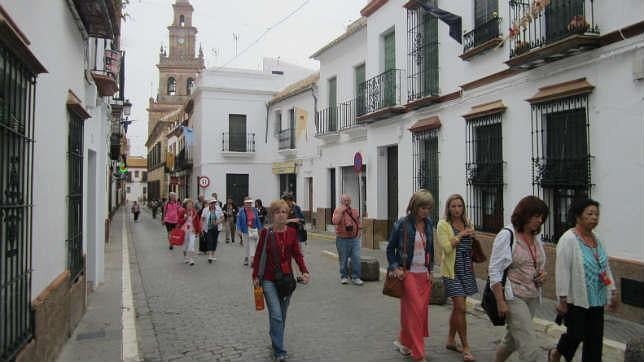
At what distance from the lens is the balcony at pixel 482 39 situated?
9.75 meters

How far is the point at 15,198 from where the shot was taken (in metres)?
4.10

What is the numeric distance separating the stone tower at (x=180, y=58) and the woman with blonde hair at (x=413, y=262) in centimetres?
6018

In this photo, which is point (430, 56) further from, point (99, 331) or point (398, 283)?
point (99, 331)

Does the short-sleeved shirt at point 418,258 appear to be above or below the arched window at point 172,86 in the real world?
below

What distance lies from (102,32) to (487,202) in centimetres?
712

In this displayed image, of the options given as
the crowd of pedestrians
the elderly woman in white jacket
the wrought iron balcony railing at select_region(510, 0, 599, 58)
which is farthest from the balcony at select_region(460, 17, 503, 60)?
the elderly woman in white jacket

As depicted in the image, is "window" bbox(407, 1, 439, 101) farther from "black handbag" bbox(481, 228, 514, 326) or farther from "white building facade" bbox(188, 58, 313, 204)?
"white building facade" bbox(188, 58, 313, 204)

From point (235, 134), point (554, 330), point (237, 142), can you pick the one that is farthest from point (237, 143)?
point (554, 330)

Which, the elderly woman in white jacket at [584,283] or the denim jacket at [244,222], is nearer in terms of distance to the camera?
the elderly woman in white jacket at [584,283]

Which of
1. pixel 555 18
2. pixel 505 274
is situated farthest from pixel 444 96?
pixel 505 274

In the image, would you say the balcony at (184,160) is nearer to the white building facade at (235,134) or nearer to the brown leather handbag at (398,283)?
the white building facade at (235,134)

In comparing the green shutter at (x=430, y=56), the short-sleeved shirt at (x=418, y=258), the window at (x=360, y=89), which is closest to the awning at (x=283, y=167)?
the window at (x=360, y=89)

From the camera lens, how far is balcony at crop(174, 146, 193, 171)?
33247 millimetres

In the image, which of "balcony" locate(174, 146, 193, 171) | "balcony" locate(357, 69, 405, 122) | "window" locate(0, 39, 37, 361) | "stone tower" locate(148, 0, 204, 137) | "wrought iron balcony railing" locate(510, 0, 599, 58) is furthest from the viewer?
"stone tower" locate(148, 0, 204, 137)
